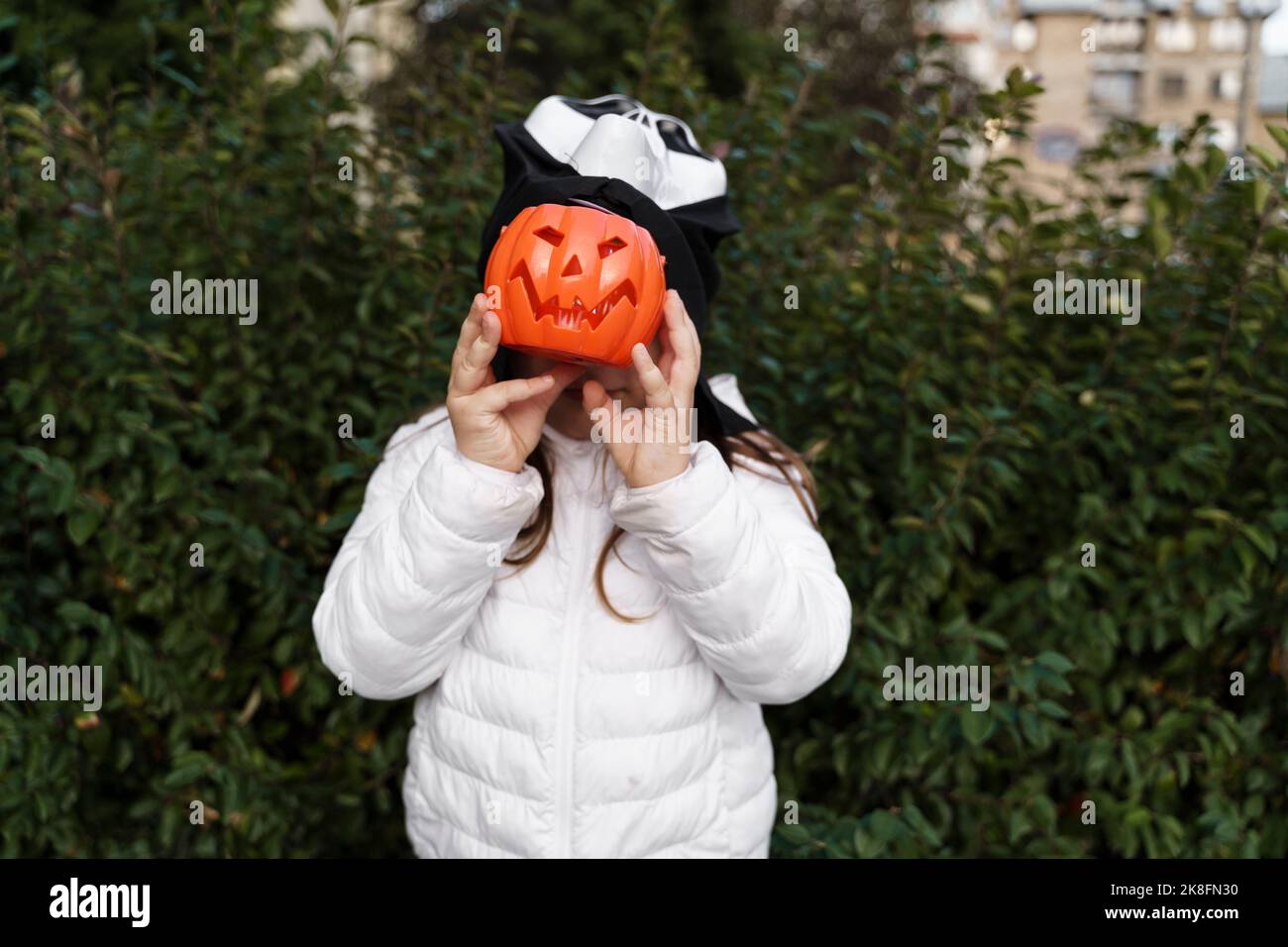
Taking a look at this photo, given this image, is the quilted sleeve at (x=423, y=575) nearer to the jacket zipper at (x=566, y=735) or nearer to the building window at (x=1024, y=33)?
the jacket zipper at (x=566, y=735)

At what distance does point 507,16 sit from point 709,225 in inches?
50.9

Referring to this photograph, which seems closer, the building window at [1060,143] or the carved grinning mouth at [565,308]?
the carved grinning mouth at [565,308]

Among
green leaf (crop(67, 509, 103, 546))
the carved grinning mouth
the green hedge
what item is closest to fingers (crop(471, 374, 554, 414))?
the carved grinning mouth

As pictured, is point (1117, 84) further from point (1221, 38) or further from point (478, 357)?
point (478, 357)

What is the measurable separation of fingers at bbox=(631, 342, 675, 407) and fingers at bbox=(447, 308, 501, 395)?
0.61 feet

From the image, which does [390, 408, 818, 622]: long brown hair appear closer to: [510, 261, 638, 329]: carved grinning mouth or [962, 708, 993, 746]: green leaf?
[510, 261, 638, 329]: carved grinning mouth

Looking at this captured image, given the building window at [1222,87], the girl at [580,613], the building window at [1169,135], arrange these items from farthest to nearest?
the building window at [1222,87], the building window at [1169,135], the girl at [580,613]

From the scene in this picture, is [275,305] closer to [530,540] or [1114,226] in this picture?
[530,540]

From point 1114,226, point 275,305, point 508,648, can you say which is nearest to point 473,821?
point 508,648

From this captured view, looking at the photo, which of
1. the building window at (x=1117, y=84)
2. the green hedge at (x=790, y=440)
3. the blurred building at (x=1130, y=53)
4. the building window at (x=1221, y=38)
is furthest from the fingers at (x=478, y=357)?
the building window at (x=1117, y=84)

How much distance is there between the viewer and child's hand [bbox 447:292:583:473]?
1.26m

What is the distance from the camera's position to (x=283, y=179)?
235 cm

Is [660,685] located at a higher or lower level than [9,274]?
lower

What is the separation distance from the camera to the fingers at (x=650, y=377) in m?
1.24
